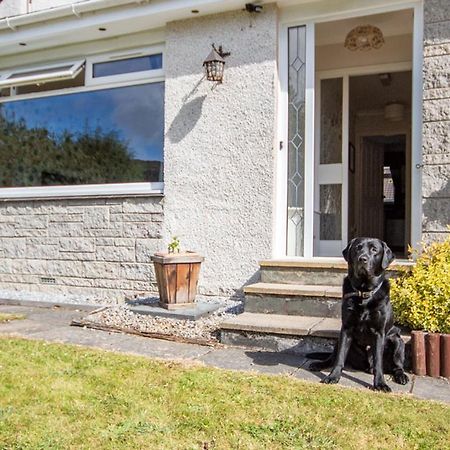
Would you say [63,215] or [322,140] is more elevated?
[322,140]

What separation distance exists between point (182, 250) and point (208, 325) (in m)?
1.43

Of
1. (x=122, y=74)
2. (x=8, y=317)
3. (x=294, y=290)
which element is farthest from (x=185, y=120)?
(x=8, y=317)

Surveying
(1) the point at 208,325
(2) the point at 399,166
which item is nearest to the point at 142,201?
(1) the point at 208,325

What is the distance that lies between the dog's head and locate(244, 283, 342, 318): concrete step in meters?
1.25

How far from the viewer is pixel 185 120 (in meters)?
6.41

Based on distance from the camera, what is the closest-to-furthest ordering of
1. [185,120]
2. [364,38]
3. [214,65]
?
[214,65] → [185,120] → [364,38]

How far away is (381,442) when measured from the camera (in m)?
2.63

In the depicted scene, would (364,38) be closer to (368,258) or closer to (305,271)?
(305,271)

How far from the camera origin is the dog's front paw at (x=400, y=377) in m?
3.61

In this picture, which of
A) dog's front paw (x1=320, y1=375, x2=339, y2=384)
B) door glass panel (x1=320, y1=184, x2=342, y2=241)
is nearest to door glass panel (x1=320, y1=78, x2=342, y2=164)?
door glass panel (x1=320, y1=184, x2=342, y2=241)

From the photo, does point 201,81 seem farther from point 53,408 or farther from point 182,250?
point 53,408

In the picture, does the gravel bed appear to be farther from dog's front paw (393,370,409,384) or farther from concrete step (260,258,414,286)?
dog's front paw (393,370,409,384)

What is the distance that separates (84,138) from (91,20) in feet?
5.49

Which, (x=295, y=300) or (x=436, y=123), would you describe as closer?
Answer: (x=295, y=300)
